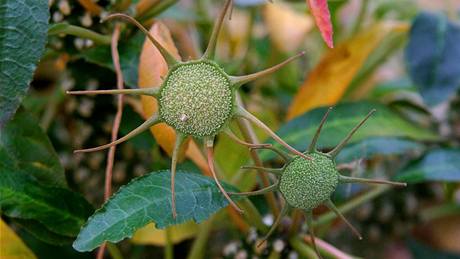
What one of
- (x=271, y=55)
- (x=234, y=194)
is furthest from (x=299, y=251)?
(x=271, y=55)

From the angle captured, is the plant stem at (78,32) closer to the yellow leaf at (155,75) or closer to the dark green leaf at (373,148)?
the yellow leaf at (155,75)

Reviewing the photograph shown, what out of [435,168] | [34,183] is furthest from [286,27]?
[34,183]

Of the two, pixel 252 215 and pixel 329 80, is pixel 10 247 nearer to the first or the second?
pixel 252 215

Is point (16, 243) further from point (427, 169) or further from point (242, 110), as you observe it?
point (427, 169)

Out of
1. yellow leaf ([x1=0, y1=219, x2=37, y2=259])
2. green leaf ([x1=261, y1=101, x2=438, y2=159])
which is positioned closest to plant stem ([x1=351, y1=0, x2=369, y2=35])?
green leaf ([x1=261, y1=101, x2=438, y2=159])

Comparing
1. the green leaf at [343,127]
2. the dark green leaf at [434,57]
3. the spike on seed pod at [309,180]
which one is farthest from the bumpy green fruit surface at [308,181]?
the dark green leaf at [434,57]

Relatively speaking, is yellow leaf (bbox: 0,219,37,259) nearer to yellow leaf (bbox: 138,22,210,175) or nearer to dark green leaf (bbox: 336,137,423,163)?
yellow leaf (bbox: 138,22,210,175)
